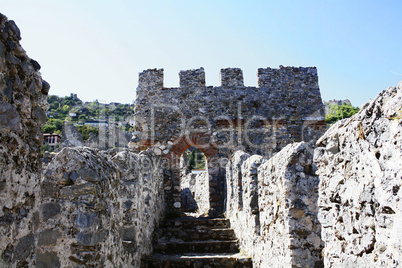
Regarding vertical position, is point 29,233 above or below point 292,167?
below

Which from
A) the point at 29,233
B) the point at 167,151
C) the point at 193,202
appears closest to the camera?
the point at 29,233

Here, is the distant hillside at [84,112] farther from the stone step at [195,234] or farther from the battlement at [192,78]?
the stone step at [195,234]

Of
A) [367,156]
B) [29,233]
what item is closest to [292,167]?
[367,156]

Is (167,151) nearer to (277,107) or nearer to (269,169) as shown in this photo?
(277,107)

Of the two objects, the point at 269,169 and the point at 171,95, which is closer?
the point at 269,169

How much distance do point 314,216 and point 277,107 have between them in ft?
25.0

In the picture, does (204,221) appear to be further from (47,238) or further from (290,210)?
(47,238)

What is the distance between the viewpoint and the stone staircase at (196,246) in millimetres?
6012

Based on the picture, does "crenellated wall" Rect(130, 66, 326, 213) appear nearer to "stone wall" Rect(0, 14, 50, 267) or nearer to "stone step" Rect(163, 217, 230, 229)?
"stone step" Rect(163, 217, 230, 229)

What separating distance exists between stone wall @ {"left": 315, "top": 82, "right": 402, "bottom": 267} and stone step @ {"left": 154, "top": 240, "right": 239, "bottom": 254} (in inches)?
180

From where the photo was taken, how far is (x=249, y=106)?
11.0 metres

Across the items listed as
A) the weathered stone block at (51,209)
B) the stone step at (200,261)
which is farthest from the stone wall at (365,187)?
the stone step at (200,261)

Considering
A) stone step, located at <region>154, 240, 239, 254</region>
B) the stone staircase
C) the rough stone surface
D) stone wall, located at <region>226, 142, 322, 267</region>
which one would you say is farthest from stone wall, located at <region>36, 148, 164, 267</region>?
the rough stone surface

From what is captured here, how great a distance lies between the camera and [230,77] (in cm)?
1116
